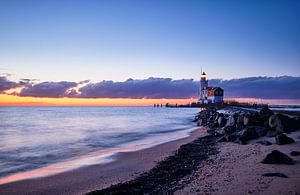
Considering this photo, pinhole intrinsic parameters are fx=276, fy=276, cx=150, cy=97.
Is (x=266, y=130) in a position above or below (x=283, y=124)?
below

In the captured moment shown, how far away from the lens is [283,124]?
17.2 m

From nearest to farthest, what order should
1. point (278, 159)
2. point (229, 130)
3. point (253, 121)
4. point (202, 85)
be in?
point (278, 159), point (229, 130), point (253, 121), point (202, 85)

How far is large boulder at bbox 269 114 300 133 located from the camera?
17.1 meters

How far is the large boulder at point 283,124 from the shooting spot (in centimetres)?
1706

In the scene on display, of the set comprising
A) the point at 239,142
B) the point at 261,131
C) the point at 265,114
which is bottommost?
the point at 239,142

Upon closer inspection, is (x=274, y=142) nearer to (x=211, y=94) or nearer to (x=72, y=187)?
(x=72, y=187)

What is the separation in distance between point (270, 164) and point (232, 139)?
6937 millimetres

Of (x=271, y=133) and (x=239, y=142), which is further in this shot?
(x=271, y=133)

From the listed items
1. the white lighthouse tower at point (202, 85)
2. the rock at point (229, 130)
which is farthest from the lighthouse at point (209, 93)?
the rock at point (229, 130)

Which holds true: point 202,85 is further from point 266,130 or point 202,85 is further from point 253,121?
point 266,130

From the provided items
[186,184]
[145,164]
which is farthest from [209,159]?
[186,184]

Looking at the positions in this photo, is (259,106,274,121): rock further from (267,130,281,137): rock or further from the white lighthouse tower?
the white lighthouse tower

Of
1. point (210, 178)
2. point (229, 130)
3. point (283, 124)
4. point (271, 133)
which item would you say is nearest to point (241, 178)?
point (210, 178)

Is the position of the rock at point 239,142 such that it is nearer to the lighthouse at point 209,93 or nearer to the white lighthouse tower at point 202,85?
the lighthouse at point 209,93
